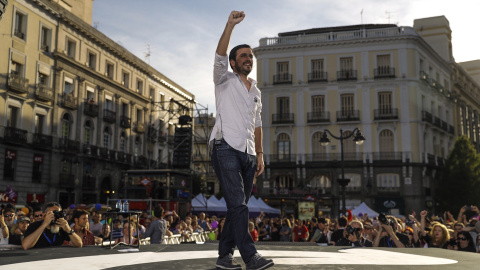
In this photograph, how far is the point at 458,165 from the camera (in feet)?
135

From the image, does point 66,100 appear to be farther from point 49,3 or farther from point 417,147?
point 417,147

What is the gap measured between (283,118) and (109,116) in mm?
15764

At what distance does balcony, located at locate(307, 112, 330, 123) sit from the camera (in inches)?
1641

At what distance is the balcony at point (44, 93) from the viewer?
2958cm

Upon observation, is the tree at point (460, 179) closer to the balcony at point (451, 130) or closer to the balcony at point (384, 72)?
the balcony at point (451, 130)

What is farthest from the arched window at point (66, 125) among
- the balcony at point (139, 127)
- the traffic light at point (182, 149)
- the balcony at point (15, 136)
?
the balcony at point (139, 127)

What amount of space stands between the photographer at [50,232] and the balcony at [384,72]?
127 ft

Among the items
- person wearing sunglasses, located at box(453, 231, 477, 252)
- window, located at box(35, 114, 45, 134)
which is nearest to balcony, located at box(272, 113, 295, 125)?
window, located at box(35, 114, 45, 134)

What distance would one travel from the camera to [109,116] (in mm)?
37812

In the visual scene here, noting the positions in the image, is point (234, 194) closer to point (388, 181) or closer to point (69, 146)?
point (69, 146)

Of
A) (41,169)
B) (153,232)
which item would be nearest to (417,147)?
(41,169)

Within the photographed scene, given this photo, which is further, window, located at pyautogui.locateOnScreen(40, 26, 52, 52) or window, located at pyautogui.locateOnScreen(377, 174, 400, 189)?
window, located at pyautogui.locateOnScreen(377, 174, 400, 189)

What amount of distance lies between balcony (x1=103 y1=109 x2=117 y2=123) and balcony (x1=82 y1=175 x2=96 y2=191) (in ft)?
17.0

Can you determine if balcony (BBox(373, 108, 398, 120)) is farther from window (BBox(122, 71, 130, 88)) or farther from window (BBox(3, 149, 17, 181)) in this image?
window (BBox(3, 149, 17, 181))
